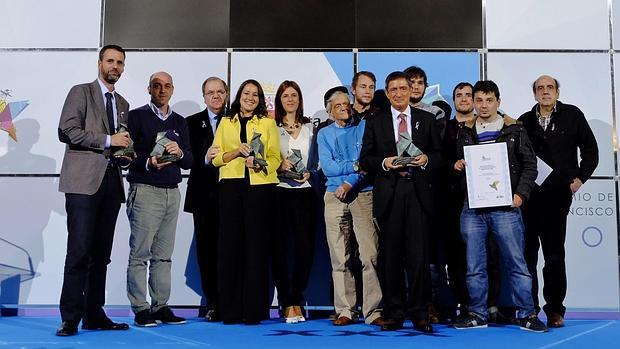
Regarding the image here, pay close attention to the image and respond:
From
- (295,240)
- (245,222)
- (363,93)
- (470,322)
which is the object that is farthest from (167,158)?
(470,322)

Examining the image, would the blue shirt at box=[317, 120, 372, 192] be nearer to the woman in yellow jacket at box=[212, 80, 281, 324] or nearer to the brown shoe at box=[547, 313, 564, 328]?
the woman in yellow jacket at box=[212, 80, 281, 324]

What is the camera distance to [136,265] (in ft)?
14.9

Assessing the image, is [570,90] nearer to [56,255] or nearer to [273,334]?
[273,334]

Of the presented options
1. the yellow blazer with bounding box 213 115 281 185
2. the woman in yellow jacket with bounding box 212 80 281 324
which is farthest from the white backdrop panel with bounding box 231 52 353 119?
the woman in yellow jacket with bounding box 212 80 281 324

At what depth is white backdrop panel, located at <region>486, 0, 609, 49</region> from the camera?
5.72 metres

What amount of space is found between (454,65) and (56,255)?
4.08m

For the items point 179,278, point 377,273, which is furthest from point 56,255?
point 377,273

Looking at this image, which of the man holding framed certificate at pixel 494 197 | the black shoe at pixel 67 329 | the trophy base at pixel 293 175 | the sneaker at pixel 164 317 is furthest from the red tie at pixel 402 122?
the black shoe at pixel 67 329

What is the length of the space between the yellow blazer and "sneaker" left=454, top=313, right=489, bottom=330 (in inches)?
67.5

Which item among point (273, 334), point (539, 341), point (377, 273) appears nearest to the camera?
point (539, 341)

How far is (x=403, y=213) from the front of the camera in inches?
168

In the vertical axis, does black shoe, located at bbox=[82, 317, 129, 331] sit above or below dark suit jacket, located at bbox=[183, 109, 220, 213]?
below

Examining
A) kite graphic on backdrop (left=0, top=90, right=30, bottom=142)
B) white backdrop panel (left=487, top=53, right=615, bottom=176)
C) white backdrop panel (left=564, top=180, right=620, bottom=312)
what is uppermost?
white backdrop panel (left=487, top=53, right=615, bottom=176)

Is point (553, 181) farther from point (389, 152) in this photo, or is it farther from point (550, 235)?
point (389, 152)
